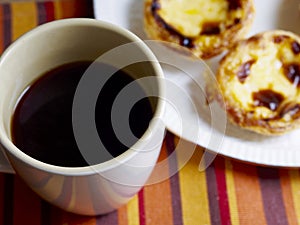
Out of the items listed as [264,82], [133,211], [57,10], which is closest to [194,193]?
[133,211]

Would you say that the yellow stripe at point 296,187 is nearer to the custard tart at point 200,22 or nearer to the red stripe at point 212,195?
the red stripe at point 212,195

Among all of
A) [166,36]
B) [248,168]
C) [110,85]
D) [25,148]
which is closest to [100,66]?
[110,85]

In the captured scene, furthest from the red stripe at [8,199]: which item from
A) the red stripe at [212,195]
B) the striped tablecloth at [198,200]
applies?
the red stripe at [212,195]

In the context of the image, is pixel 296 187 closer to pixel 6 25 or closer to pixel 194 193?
pixel 194 193

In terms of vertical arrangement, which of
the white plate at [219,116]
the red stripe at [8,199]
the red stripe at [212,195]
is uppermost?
the white plate at [219,116]

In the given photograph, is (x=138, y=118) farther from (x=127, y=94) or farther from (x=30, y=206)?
(x=30, y=206)

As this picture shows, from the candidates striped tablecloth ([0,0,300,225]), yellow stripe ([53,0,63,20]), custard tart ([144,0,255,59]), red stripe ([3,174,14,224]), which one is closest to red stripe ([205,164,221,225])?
striped tablecloth ([0,0,300,225])
